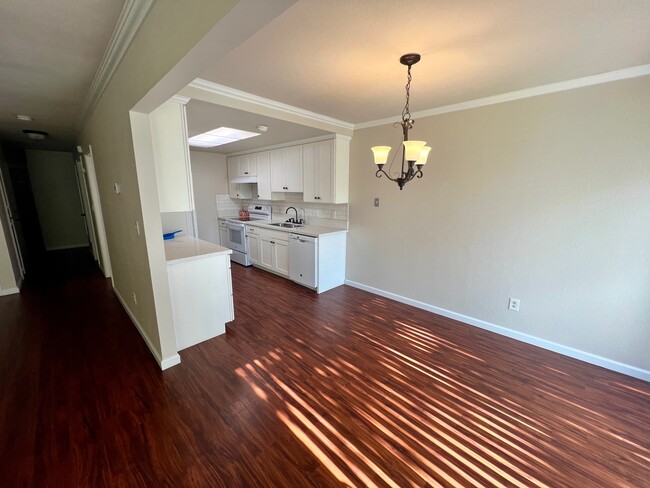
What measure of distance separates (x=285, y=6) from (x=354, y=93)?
6.20 feet

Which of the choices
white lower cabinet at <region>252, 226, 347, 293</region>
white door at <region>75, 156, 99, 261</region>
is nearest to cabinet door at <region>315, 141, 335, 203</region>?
white lower cabinet at <region>252, 226, 347, 293</region>

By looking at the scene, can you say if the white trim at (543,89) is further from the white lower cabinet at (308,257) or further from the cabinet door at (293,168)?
the white lower cabinet at (308,257)

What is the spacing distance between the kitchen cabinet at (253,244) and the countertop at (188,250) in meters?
1.64

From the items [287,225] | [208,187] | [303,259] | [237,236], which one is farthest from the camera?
[208,187]

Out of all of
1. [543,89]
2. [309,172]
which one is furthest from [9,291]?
[543,89]

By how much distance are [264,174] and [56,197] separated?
532 cm

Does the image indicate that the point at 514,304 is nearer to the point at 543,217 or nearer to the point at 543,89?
the point at 543,217

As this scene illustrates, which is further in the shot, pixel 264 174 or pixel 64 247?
pixel 64 247

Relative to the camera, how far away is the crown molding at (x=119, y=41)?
1294mm

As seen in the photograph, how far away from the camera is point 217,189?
5.65 m

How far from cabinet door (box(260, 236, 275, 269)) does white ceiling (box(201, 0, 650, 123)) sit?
2597 millimetres

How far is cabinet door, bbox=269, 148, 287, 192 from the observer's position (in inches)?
178

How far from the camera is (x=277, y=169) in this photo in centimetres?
461

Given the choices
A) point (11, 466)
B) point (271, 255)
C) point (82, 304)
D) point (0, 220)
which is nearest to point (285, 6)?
point (11, 466)
